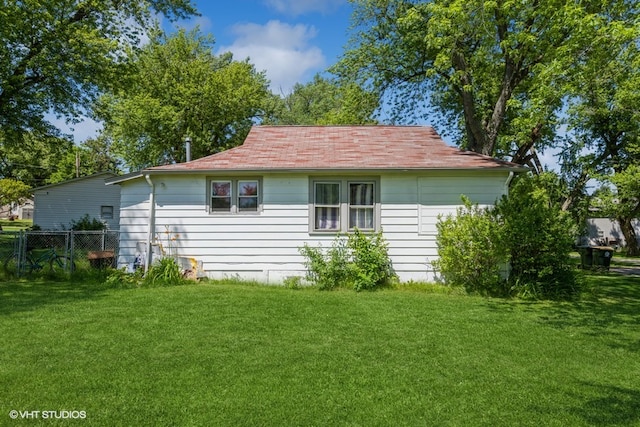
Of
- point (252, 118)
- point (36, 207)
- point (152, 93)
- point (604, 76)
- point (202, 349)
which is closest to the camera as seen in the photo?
point (202, 349)

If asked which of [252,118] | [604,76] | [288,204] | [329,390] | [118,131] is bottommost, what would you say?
[329,390]

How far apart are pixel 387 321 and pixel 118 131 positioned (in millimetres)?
24917

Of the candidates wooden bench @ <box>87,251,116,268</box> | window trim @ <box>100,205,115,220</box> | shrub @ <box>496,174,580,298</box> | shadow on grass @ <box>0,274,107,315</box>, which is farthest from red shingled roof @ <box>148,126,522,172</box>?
window trim @ <box>100,205,115,220</box>

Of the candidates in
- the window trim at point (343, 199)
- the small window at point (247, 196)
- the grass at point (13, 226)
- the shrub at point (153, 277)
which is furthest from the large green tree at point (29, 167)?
the window trim at point (343, 199)

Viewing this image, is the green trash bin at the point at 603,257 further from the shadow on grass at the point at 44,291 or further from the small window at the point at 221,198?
the shadow on grass at the point at 44,291

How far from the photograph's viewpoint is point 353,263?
9695 millimetres

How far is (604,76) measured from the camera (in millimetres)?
11570

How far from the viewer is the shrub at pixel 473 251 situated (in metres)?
9.09

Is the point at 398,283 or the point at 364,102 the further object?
the point at 364,102

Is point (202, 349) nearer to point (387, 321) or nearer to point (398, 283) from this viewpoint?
point (387, 321)

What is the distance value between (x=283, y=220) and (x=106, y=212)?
18633 mm

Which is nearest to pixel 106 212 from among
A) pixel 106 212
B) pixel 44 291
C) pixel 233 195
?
pixel 106 212

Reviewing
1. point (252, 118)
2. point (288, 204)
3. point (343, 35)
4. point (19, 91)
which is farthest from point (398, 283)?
point (252, 118)

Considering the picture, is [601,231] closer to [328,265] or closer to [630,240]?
[630,240]
